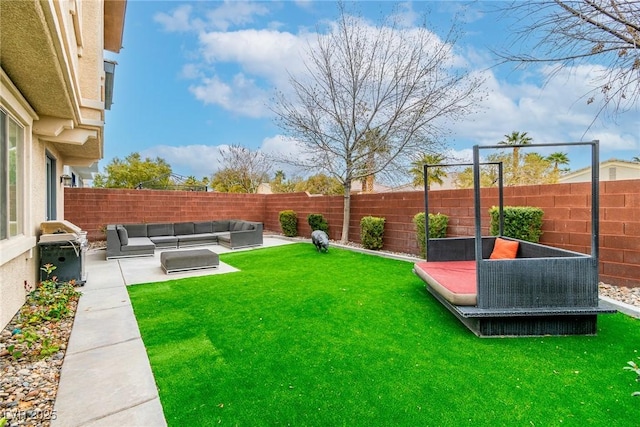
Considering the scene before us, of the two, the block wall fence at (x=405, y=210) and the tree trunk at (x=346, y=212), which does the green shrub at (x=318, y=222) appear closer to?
the block wall fence at (x=405, y=210)

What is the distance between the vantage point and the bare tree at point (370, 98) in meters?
8.78

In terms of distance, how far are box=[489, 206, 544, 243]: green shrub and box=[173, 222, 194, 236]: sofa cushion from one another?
9710 millimetres

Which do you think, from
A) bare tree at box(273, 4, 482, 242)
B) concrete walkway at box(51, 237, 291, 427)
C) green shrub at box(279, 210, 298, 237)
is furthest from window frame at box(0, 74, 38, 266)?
green shrub at box(279, 210, 298, 237)

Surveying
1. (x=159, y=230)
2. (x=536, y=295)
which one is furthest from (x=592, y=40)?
(x=159, y=230)

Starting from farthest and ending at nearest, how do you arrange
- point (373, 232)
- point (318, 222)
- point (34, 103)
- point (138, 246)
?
point (318, 222) < point (373, 232) < point (138, 246) < point (34, 103)

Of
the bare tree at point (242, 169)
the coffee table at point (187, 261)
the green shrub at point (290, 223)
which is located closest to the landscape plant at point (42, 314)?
the coffee table at point (187, 261)

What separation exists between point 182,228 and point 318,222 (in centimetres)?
491

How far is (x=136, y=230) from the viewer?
33.1 feet

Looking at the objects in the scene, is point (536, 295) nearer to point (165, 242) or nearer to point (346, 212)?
point (346, 212)

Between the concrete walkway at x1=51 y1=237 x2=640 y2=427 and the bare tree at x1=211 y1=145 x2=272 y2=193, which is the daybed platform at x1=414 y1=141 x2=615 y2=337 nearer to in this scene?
the concrete walkway at x1=51 y1=237 x2=640 y2=427

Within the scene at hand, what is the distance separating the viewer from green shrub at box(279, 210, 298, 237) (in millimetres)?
12469

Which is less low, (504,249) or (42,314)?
(504,249)

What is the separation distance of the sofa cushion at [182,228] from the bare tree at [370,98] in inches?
185

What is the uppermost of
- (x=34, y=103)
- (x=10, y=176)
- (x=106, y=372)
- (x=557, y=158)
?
(x=557, y=158)
